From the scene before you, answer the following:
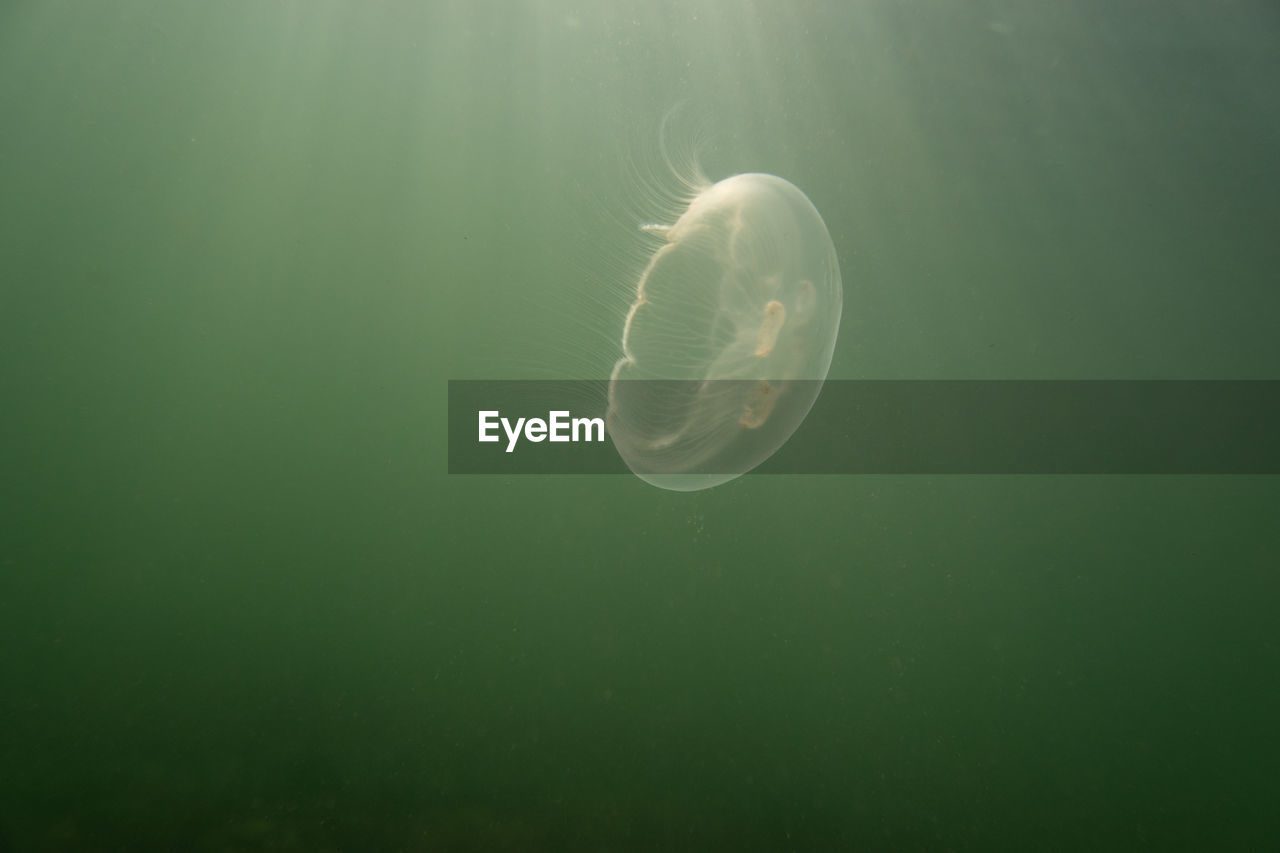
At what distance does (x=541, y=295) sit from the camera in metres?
3.19

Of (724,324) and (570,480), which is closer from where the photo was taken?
(724,324)

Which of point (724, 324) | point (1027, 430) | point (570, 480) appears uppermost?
point (724, 324)

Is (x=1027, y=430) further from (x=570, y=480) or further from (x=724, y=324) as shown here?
(x=570, y=480)

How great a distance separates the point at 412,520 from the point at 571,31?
8.22ft

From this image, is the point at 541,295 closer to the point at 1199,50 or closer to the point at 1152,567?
the point at 1152,567

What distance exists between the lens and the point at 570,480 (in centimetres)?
321

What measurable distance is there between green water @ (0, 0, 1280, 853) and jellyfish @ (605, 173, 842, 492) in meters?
0.44

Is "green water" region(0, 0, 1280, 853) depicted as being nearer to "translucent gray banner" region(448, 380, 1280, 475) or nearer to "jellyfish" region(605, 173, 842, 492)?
"translucent gray banner" region(448, 380, 1280, 475)

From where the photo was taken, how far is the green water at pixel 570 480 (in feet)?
9.06

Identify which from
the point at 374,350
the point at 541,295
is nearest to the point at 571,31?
the point at 541,295

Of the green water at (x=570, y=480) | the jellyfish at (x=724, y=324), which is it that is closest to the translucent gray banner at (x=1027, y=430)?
the green water at (x=570, y=480)

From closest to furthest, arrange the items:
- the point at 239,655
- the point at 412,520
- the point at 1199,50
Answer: the point at 239,655
the point at 412,520
the point at 1199,50

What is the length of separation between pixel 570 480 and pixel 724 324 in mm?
1355

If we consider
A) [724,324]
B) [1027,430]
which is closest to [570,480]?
[724,324]
